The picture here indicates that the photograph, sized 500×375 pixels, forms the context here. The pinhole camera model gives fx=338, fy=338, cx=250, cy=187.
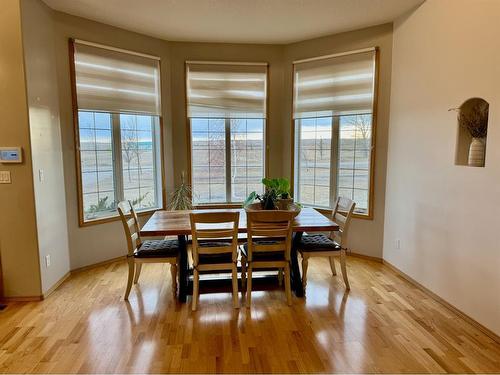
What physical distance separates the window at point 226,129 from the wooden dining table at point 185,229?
58.2 inches

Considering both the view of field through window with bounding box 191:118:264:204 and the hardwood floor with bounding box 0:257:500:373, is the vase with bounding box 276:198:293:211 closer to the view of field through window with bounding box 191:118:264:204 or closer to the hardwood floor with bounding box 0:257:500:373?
the hardwood floor with bounding box 0:257:500:373

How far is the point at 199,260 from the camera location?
3055mm

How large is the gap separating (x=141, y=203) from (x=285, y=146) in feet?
7.27

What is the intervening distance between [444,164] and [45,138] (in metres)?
3.84

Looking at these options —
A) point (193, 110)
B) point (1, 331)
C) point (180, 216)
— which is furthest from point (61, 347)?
point (193, 110)

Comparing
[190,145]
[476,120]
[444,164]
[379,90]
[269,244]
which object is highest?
[379,90]

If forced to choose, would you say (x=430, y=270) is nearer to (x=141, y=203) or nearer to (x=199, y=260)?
(x=199, y=260)

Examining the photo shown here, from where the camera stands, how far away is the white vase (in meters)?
2.73

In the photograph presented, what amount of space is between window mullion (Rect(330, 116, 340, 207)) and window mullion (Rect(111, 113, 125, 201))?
2812 mm

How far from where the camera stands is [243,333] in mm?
2678

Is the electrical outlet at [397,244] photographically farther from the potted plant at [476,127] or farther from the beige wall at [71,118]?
the beige wall at [71,118]

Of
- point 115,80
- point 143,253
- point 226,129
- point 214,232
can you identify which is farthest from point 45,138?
point 226,129

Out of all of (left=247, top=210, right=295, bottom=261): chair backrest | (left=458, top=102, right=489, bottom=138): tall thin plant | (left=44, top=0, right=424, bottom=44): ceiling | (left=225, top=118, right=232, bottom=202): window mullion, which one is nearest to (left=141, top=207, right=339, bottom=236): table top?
(left=247, top=210, right=295, bottom=261): chair backrest

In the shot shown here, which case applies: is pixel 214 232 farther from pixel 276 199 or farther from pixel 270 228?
pixel 276 199
